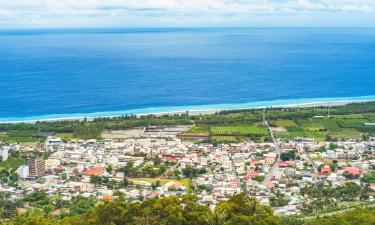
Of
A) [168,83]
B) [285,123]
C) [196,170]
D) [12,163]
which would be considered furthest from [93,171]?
[168,83]

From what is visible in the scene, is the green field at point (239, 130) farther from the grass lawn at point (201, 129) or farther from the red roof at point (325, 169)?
the red roof at point (325, 169)

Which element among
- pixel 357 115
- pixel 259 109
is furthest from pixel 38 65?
pixel 357 115

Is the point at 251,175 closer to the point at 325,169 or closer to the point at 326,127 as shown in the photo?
the point at 325,169

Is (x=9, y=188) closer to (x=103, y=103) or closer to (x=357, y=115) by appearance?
(x=103, y=103)

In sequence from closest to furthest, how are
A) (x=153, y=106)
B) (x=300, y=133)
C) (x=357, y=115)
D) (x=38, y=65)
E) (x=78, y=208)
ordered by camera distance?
(x=78, y=208) < (x=300, y=133) < (x=357, y=115) < (x=153, y=106) < (x=38, y=65)

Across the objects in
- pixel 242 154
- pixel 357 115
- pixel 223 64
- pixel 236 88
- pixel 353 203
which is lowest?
pixel 353 203

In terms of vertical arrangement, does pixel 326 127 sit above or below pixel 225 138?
above

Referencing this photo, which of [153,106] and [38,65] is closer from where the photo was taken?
[153,106]

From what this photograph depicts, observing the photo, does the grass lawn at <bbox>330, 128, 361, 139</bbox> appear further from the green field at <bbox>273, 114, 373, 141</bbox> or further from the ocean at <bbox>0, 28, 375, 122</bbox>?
the ocean at <bbox>0, 28, 375, 122</bbox>
